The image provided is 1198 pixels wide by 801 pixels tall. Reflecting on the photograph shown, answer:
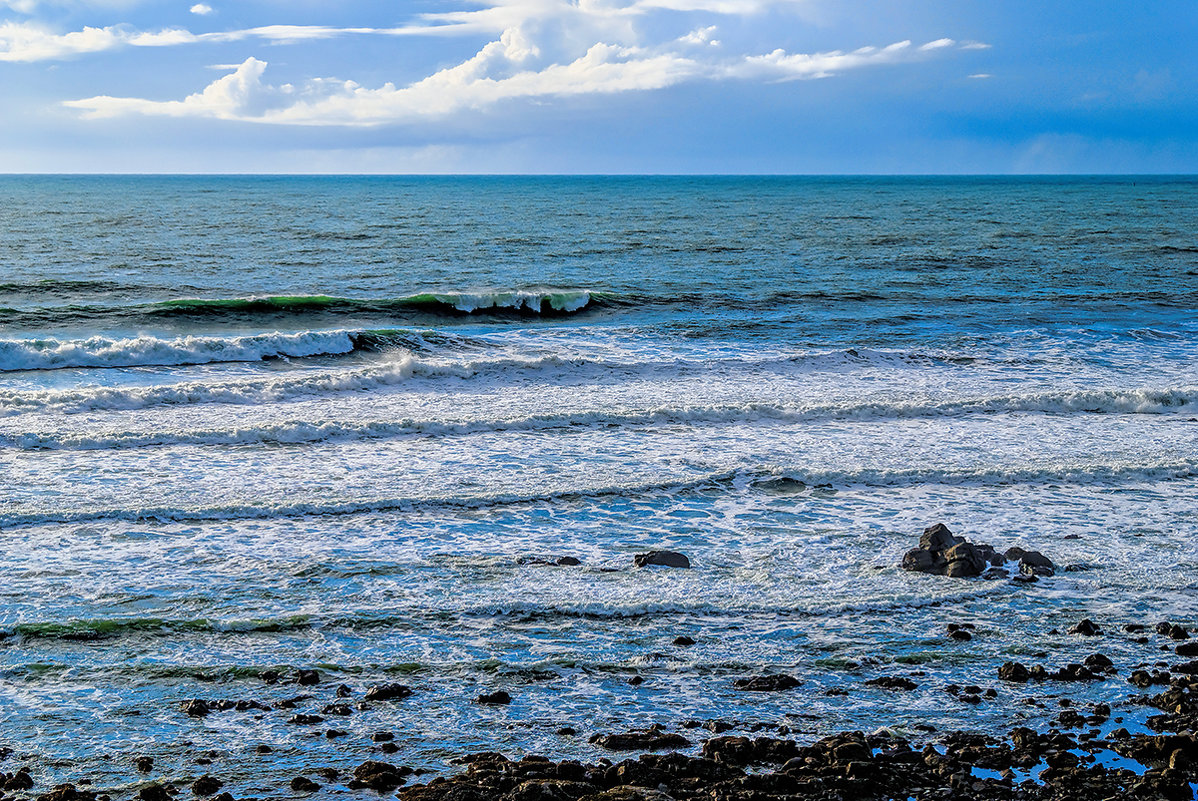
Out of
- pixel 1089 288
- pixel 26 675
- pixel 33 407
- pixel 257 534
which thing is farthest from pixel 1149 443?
pixel 1089 288

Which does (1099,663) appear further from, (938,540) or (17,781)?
(17,781)

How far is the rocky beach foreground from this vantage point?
574 cm

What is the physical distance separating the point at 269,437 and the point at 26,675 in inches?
287

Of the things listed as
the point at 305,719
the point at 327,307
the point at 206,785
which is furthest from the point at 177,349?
the point at 206,785

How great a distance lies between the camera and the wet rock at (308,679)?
709 cm

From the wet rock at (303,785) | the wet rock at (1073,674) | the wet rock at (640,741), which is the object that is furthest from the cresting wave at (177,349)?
the wet rock at (1073,674)

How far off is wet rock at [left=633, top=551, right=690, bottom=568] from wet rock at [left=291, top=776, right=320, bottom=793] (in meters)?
4.20

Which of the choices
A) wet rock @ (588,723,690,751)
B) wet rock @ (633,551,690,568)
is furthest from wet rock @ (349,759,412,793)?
wet rock @ (633,551,690,568)

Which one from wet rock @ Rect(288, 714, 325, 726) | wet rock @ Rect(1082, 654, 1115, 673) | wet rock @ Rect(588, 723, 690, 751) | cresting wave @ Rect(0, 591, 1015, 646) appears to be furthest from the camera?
cresting wave @ Rect(0, 591, 1015, 646)

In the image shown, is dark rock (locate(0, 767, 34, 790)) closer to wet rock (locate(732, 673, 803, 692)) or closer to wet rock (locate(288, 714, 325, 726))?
wet rock (locate(288, 714, 325, 726))

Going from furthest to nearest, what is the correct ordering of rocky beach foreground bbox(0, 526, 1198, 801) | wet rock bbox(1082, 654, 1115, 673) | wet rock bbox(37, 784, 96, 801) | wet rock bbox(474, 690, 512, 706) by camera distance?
wet rock bbox(1082, 654, 1115, 673) → wet rock bbox(474, 690, 512, 706) → rocky beach foreground bbox(0, 526, 1198, 801) → wet rock bbox(37, 784, 96, 801)

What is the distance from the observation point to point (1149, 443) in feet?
47.0

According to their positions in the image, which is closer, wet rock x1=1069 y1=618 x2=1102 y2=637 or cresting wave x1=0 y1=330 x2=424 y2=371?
wet rock x1=1069 y1=618 x2=1102 y2=637

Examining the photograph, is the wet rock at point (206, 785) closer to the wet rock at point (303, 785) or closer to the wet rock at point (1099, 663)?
the wet rock at point (303, 785)
